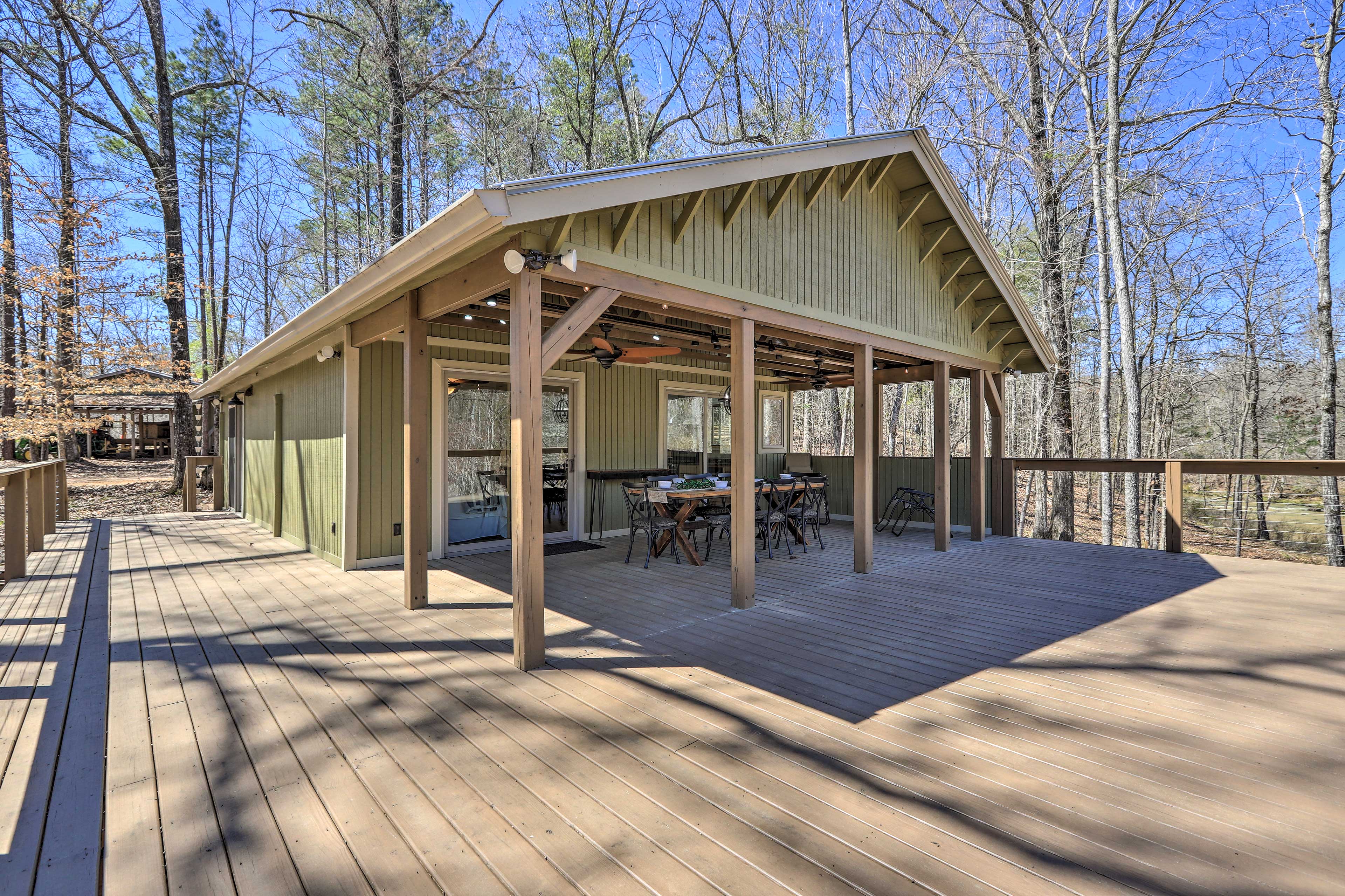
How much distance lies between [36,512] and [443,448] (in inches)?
182

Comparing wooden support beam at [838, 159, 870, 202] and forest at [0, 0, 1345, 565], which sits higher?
forest at [0, 0, 1345, 565]

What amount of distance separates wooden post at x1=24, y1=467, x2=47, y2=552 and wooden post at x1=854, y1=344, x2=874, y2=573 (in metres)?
8.23

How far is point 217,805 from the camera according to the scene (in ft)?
6.32

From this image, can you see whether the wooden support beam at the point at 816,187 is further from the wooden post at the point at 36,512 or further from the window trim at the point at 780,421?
the wooden post at the point at 36,512

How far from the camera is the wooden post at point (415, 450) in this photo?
417cm

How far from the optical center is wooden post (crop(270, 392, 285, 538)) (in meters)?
7.50

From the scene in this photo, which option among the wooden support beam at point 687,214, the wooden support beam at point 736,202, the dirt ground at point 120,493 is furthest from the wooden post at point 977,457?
the dirt ground at point 120,493

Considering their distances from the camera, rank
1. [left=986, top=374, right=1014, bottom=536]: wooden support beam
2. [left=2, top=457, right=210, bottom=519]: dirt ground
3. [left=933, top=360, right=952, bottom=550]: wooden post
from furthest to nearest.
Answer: [left=2, top=457, right=210, bottom=519]: dirt ground → [left=986, top=374, right=1014, bottom=536]: wooden support beam → [left=933, top=360, right=952, bottom=550]: wooden post

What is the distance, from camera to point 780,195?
4.68 meters

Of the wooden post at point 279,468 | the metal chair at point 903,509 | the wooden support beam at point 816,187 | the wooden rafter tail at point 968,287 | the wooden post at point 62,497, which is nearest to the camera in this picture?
the wooden support beam at point 816,187

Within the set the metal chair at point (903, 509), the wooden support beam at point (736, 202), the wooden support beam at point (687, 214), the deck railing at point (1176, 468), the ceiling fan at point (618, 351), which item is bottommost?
the metal chair at point (903, 509)

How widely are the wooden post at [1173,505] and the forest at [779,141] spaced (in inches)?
85.3

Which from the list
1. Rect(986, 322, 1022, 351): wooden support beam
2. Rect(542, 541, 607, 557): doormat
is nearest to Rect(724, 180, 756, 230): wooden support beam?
Rect(542, 541, 607, 557): doormat

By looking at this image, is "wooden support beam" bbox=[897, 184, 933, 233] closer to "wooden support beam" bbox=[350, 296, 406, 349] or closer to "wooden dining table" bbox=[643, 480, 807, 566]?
"wooden dining table" bbox=[643, 480, 807, 566]
